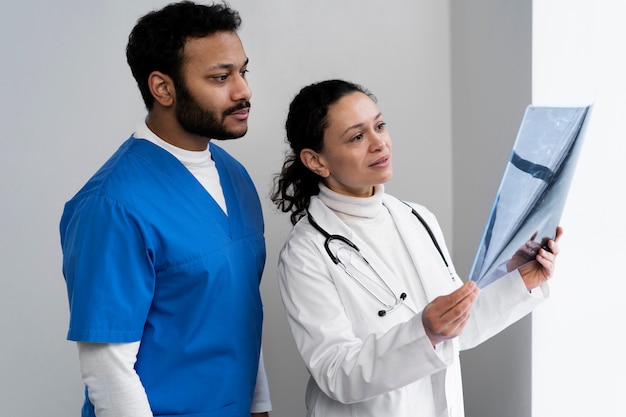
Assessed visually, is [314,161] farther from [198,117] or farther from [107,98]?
[107,98]

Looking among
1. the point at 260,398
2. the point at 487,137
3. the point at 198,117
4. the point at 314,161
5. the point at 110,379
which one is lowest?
the point at 260,398

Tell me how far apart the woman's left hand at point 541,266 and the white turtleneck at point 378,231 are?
0.74 feet

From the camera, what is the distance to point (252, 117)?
7.57 feet

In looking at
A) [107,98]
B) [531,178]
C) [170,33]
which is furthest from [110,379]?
[107,98]

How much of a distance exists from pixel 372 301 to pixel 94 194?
24.5 inches

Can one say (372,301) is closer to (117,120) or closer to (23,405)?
(117,120)

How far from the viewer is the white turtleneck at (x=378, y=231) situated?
1556 millimetres

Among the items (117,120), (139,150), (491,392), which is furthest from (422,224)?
(117,120)

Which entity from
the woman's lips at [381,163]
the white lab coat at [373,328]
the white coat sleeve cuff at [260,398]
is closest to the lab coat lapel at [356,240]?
the white lab coat at [373,328]

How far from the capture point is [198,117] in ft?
5.11

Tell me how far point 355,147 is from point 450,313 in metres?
0.46

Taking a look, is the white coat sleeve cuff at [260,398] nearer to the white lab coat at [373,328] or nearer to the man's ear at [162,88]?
the white lab coat at [373,328]

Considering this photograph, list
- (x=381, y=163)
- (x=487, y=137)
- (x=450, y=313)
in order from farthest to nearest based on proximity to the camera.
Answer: (x=487, y=137), (x=381, y=163), (x=450, y=313)

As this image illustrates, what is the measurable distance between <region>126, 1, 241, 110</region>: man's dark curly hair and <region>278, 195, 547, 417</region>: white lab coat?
45cm
